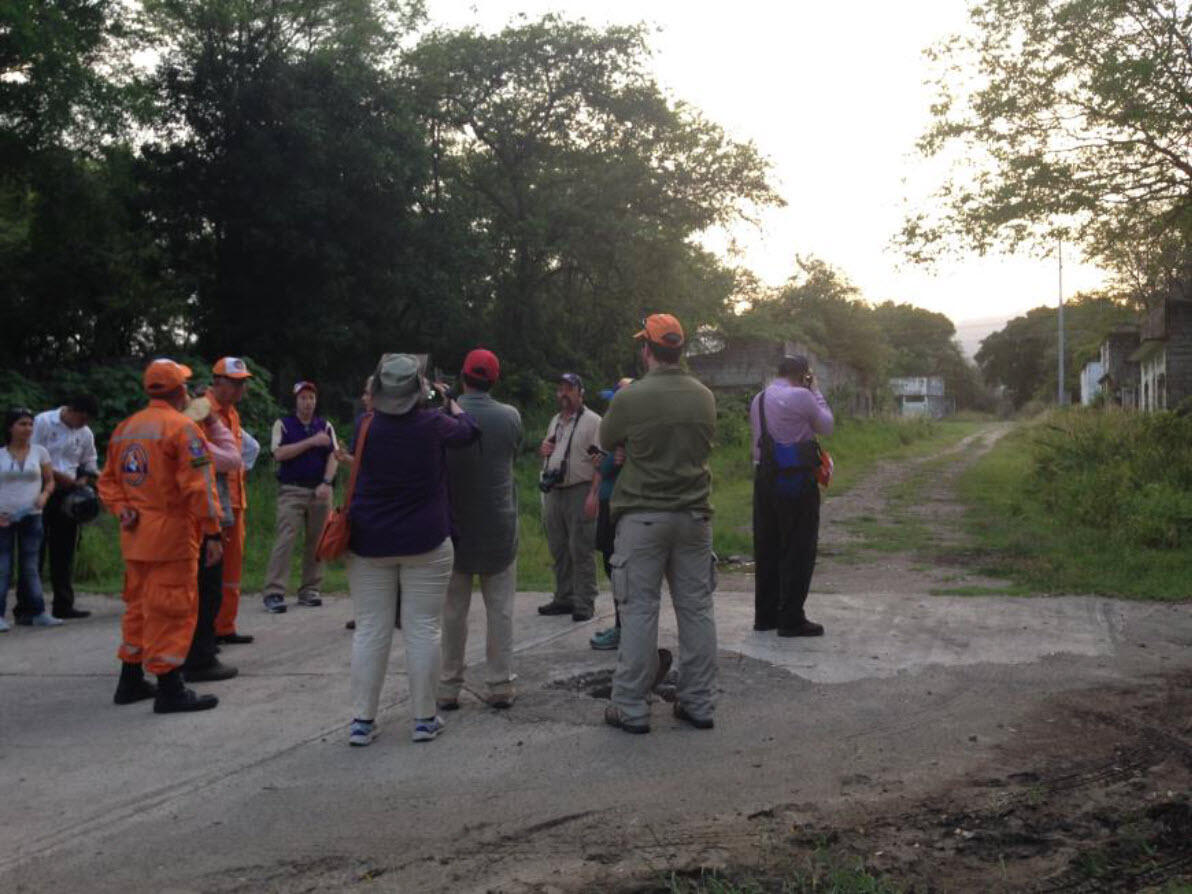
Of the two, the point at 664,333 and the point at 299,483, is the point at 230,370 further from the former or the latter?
the point at 664,333

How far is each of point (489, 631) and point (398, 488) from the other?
3.60 ft

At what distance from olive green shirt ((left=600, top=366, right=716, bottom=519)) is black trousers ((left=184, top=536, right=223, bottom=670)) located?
282cm

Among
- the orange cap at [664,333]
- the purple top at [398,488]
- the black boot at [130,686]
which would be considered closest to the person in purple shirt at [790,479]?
the orange cap at [664,333]

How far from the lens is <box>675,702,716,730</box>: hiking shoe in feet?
17.9

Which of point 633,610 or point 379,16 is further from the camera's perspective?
point 379,16

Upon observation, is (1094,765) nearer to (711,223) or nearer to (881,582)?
(881,582)

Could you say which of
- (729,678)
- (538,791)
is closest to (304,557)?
(729,678)

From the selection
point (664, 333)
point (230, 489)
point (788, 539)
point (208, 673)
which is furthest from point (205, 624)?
point (788, 539)

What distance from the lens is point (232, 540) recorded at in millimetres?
7492

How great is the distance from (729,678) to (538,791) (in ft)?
6.72

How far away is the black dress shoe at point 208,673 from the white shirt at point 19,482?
9.29ft

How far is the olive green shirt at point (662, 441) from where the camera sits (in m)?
5.44

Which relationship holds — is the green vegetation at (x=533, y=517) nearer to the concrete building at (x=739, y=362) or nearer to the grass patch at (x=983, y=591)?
the grass patch at (x=983, y=591)

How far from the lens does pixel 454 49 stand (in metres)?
25.6
